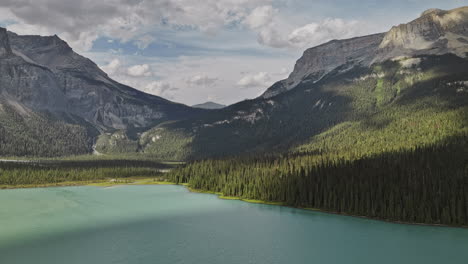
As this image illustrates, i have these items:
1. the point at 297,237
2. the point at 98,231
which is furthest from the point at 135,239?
the point at 297,237

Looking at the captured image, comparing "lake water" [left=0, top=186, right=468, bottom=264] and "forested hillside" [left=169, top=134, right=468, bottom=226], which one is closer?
"lake water" [left=0, top=186, right=468, bottom=264]

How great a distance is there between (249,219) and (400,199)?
41.8 meters

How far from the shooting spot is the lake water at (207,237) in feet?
231

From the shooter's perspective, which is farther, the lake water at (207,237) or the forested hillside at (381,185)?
the forested hillside at (381,185)

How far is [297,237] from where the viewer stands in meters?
86.5

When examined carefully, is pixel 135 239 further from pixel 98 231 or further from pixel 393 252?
pixel 393 252

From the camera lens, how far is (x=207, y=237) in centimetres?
8538

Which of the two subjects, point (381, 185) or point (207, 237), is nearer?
point (207, 237)

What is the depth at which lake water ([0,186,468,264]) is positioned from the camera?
70375mm

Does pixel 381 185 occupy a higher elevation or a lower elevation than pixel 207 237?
higher

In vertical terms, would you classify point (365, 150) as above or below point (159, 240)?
above

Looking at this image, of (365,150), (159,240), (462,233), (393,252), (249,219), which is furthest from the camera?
(365,150)

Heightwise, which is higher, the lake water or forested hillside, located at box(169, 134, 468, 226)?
forested hillside, located at box(169, 134, 468, 226)

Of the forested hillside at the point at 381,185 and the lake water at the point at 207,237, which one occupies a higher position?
the forested hillside at the point at 381,185
